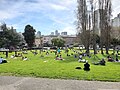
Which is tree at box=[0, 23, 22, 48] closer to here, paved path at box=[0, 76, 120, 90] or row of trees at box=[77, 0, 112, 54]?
row of trees at box=[77, 0, 112, 54]

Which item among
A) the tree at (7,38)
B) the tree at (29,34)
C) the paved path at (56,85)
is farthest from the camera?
the tree at (29,34)

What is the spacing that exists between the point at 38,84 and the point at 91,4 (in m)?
40.6

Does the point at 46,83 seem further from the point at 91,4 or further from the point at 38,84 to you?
the point at 91,4

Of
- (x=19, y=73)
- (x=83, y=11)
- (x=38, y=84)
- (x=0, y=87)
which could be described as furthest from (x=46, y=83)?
(x=83, y=11)

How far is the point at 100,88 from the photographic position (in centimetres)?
1178

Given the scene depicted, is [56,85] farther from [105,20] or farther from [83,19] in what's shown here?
[105,20]

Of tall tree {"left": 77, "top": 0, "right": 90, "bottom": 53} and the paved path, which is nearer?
the paved path

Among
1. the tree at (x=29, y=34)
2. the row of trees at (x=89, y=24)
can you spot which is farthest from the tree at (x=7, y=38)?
the row of trees at (x=89, y=24)

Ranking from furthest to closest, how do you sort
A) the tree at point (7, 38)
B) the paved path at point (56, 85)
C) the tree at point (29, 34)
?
the tree at point (29, 34)
the tree at point (7, 38)
the paved path at point (56, 85)

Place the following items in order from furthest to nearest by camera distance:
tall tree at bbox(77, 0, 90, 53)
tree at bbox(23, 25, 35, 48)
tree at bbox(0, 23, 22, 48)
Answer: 1. tree at bbox(23, 25, 35, 48)
2. tree at bbox(0, 23, 22, 48)
3. tall tree at bbox(77, 0, 90, 53)

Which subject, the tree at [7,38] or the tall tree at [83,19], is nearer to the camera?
the tall tree at [83,19]

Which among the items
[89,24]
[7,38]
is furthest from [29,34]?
[89,24]

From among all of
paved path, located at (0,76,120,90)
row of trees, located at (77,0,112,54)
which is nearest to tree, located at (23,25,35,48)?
row of trees, located at (77,0,112,54)

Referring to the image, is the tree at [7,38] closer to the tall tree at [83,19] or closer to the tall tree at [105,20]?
the tall tree at [83,19]
